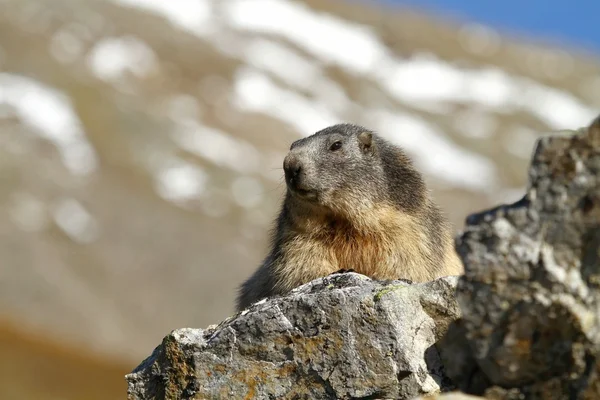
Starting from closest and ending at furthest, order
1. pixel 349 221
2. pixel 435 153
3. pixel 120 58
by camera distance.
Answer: pixel 349 221 < pixel 120 58 < pixel 435 153

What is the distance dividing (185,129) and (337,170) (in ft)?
303

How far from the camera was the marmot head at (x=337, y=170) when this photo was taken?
11.9 metres

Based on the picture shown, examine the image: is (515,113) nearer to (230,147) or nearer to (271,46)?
(271,46)

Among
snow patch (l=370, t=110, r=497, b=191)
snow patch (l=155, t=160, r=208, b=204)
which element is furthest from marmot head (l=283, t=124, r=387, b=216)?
snow patch (l=370, t=110, r=497, b=191)

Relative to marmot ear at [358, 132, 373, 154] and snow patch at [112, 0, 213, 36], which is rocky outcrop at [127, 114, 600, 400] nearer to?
marmot ear at [358, 132, 373, 154]

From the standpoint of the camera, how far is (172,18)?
420ft

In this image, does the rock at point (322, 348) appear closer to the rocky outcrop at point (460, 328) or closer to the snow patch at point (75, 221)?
the rocky outcrop at point (460, 328)

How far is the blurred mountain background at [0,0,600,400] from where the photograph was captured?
76.3m

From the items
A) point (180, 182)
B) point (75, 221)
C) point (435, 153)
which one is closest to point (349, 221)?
point (75, 221)

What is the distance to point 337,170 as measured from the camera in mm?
12383

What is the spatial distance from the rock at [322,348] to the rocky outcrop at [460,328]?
0.4 inches

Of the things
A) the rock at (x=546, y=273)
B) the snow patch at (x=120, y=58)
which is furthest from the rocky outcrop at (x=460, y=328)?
the snow patch at (x=120, y=58)

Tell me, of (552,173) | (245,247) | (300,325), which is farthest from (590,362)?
(245,247)

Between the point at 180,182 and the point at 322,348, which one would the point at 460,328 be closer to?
the point at 322,348
